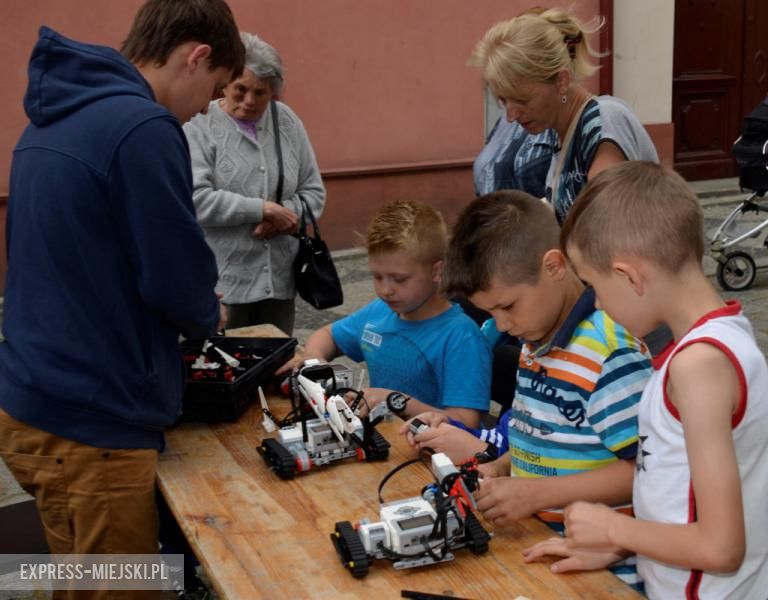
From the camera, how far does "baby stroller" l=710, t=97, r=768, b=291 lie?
6.56m

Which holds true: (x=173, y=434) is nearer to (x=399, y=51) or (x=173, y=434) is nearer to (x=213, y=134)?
(x=213, y=134)

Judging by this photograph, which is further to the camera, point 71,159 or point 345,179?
point 345,179

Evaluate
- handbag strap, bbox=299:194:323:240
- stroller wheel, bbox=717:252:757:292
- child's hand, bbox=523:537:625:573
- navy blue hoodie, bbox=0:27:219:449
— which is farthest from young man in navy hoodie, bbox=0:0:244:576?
stroller wheel, bbox=717:252:757:292

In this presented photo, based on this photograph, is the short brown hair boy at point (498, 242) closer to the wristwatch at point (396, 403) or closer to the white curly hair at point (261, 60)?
the wristwatch at point (396, 403)

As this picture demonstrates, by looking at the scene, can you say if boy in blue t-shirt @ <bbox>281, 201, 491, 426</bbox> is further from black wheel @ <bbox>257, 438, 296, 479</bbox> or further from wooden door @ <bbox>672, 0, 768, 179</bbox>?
wooden door @ <bbox>672, 0, 768, 179</bbox>

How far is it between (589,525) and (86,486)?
1196mm

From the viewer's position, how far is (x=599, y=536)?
150 cm

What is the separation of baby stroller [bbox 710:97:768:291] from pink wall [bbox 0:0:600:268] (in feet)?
10.4

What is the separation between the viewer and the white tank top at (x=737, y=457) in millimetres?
1426

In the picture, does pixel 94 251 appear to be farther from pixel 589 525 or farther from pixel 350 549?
pixel 589 525

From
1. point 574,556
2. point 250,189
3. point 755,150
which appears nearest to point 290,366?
point 250,189

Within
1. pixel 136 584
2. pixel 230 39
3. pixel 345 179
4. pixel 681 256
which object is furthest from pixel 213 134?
pixel 345 179

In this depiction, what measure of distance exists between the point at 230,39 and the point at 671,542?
1624 millimetres

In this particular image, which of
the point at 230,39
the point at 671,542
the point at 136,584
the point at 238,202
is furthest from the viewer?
the point at 238,202
